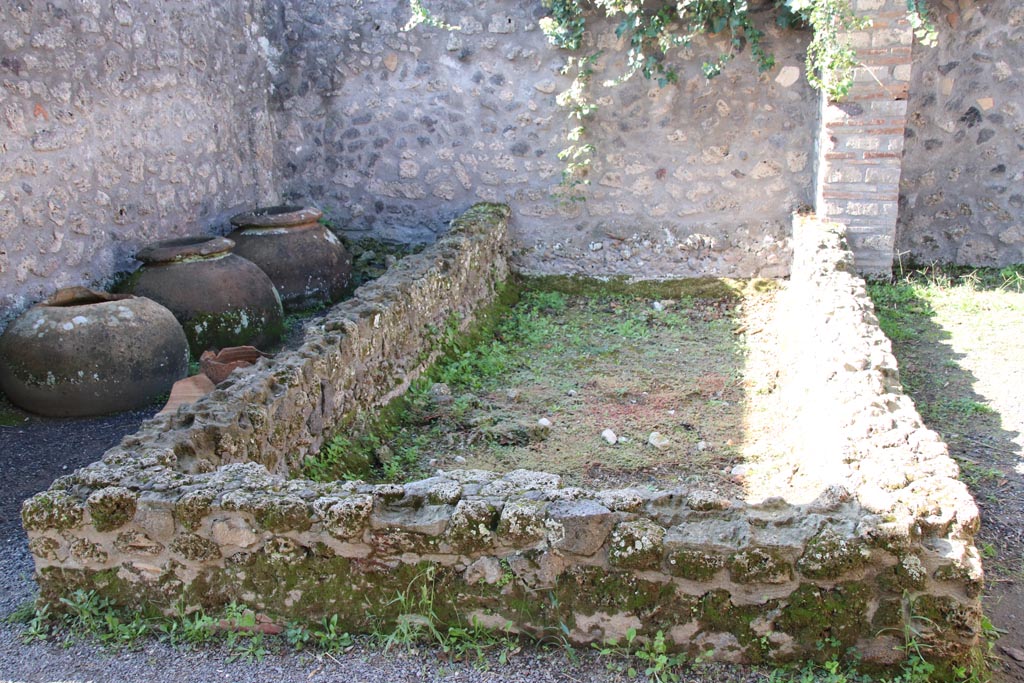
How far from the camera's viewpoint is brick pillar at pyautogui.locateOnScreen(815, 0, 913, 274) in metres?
5.89

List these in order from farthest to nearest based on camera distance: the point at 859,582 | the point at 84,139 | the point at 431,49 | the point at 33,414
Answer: the point at 431,49 → the point at 84,139 → the point at 33,414 → the point at 859,582

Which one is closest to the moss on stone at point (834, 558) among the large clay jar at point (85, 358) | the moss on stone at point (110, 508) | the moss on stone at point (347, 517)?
the moss on stone at point (347, 517)

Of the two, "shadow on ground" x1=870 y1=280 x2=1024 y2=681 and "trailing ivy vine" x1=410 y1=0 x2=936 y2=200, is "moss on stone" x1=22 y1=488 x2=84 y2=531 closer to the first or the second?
"shadow on ground" x1=870 y1=280 x2=1024 y2=681

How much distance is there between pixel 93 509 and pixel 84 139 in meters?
3.86

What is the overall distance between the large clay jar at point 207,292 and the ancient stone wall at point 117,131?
428 millimetres

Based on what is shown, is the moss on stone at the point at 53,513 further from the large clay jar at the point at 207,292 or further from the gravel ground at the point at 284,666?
the large clay jar at the point at 207,292

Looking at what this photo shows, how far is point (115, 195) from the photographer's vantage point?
19.9ft

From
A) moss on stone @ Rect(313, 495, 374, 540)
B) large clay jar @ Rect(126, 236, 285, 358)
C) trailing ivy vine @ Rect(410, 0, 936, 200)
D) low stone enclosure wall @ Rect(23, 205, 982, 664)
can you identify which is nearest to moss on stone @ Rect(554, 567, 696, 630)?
low stone enclosure wall @ Rect(23, 205, 982, 664)

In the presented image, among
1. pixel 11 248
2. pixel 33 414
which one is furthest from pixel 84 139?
pixel 33 414

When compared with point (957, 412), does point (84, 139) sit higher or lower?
higher

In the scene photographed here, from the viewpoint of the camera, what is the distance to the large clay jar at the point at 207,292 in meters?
5.77

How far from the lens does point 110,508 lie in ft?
8.94

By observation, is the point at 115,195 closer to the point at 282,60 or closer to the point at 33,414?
the point at 33,414

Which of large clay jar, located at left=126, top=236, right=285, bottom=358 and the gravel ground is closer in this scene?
the gravel ground
